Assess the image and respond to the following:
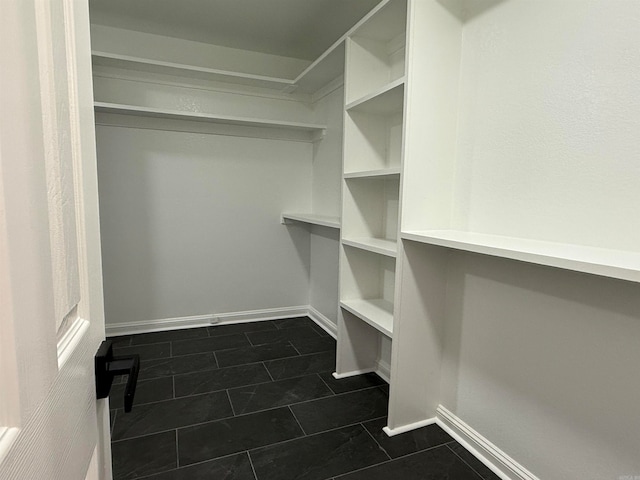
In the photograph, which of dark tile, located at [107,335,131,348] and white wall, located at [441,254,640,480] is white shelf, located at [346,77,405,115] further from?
dark tile, located at [107,335,131,348]

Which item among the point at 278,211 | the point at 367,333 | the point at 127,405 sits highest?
the point at 278,211

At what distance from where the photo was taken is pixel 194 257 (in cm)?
322

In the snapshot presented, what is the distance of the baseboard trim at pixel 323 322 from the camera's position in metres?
3.08

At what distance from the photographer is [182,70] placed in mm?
2779

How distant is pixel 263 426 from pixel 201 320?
1.62 m

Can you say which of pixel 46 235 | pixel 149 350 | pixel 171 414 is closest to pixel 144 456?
pixel 171 414

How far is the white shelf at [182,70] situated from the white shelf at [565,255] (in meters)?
2.17

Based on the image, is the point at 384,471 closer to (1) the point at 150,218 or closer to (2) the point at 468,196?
(2) the point at 468,196

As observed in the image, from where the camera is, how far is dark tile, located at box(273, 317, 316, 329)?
334 centimetres

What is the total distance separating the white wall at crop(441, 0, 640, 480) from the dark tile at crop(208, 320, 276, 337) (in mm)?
1881

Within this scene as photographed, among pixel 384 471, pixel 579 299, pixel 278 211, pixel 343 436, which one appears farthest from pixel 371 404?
pixel 278 211

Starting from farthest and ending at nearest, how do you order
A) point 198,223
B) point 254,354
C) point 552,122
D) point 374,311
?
point 198,223, point 254,354, point 374,311, point 552,122

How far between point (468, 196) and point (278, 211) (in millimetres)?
2053

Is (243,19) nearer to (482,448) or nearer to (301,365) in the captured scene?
(301,365)
